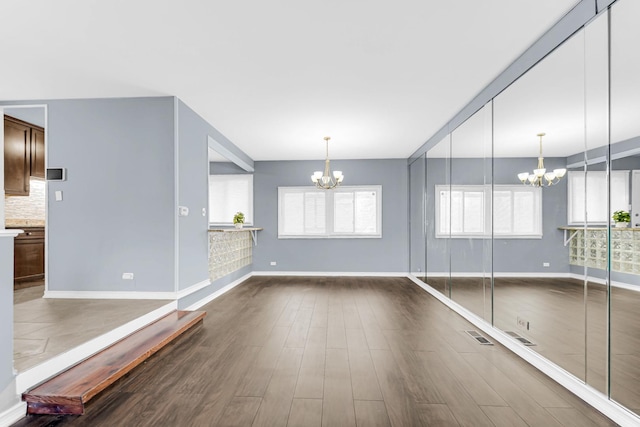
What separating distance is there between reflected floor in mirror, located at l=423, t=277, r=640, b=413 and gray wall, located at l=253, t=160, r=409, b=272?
4.06m

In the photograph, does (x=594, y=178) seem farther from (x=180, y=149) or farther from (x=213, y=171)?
(x=213, y=171)

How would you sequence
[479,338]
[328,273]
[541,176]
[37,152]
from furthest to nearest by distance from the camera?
[328,273] < [37,152] < [479,338] < [541,176]

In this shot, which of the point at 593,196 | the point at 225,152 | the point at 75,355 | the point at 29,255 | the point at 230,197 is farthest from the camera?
the point at 230,197

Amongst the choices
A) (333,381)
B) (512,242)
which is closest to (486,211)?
(512,242)

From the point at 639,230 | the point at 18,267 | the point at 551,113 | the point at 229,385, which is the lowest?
the point at 229,385

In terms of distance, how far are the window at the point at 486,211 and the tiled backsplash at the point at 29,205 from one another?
6.96m

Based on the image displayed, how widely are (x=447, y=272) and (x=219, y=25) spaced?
425 cm

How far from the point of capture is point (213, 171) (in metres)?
7.84

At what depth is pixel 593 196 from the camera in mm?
2143

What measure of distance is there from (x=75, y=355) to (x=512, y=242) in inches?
153

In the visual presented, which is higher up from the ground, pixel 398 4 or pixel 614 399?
pixel 398 4

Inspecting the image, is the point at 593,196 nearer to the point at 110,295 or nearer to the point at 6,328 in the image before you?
the point at 6,328

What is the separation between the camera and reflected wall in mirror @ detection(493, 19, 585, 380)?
7.67 ft

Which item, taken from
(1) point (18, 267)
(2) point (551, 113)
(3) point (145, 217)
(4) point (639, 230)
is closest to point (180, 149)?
(3) point (145, 217)
